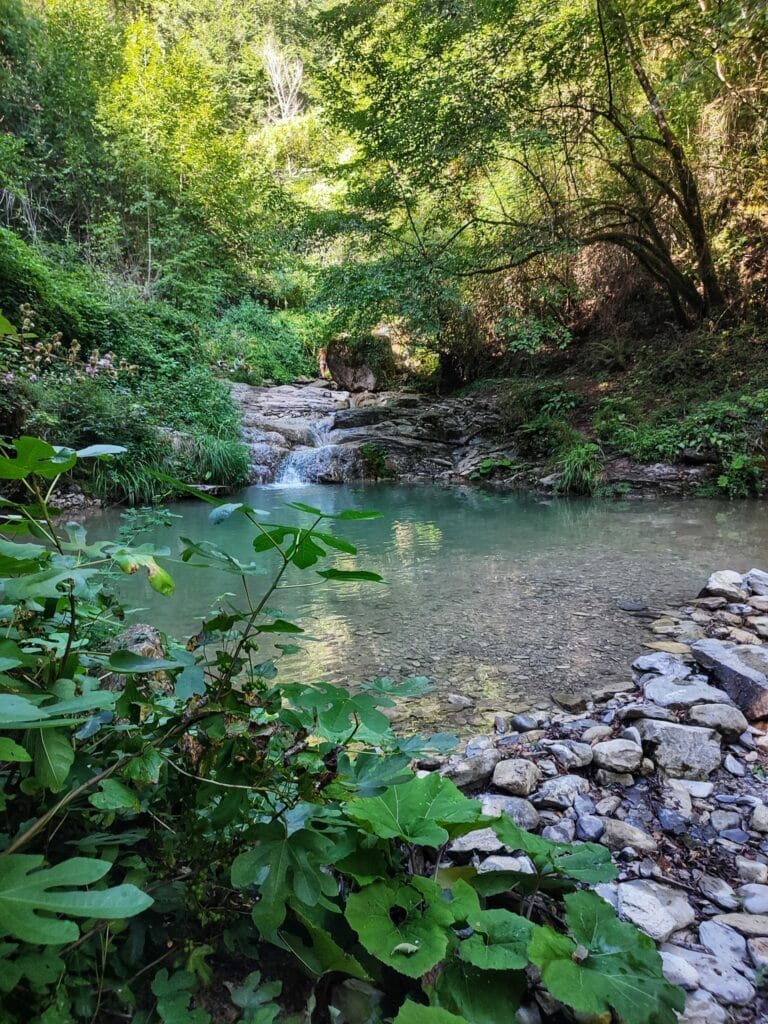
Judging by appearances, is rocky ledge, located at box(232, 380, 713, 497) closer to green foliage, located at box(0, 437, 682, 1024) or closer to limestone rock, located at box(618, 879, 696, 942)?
limestone rock, located at box(618, 879, 696, 942)

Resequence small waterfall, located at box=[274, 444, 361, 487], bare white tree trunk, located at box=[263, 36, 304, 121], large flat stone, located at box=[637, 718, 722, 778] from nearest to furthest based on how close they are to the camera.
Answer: large flat stone, located at box=[637, 718, 722, 778], small waterfall, located at box=[274, 444, 361, 487], bare white tree trunk, located at box=[263, 36, 304, 121]

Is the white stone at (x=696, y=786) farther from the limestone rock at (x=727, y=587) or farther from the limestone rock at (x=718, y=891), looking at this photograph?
the limestone rock at (x=727, y=587)

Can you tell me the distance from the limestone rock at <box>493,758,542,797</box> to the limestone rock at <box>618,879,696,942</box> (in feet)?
1.29

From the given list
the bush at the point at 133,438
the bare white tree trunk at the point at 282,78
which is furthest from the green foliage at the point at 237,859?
the bare white tree trunk at the point at 282,78

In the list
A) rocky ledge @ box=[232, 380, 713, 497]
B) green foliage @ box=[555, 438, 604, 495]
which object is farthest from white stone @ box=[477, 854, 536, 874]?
rocky ledge @ box=[232, 380, 713, 497]

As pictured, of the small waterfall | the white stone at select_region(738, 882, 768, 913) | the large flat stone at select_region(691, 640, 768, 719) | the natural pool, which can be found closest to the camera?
the white stone at select_region(738, 882, 768, 913)

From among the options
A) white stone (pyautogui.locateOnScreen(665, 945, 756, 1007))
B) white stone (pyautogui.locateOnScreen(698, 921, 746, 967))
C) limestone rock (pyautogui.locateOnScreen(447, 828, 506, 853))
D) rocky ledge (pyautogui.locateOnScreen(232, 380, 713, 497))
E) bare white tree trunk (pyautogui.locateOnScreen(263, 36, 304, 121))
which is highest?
bare white tree trunk (pyautogui.locateOnScreen(263, 36, 304, 121))

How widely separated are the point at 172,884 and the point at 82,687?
0.31m

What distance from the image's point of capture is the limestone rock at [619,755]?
1532 mm

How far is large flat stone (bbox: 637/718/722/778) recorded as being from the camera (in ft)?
4.98

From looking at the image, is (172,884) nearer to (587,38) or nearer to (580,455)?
(580,455)

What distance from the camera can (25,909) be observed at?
432 millimetres

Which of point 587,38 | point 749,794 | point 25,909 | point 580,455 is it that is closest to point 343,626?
point 749,794

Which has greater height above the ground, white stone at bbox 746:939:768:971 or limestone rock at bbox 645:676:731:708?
white stone at bbox 746:939:768:971
